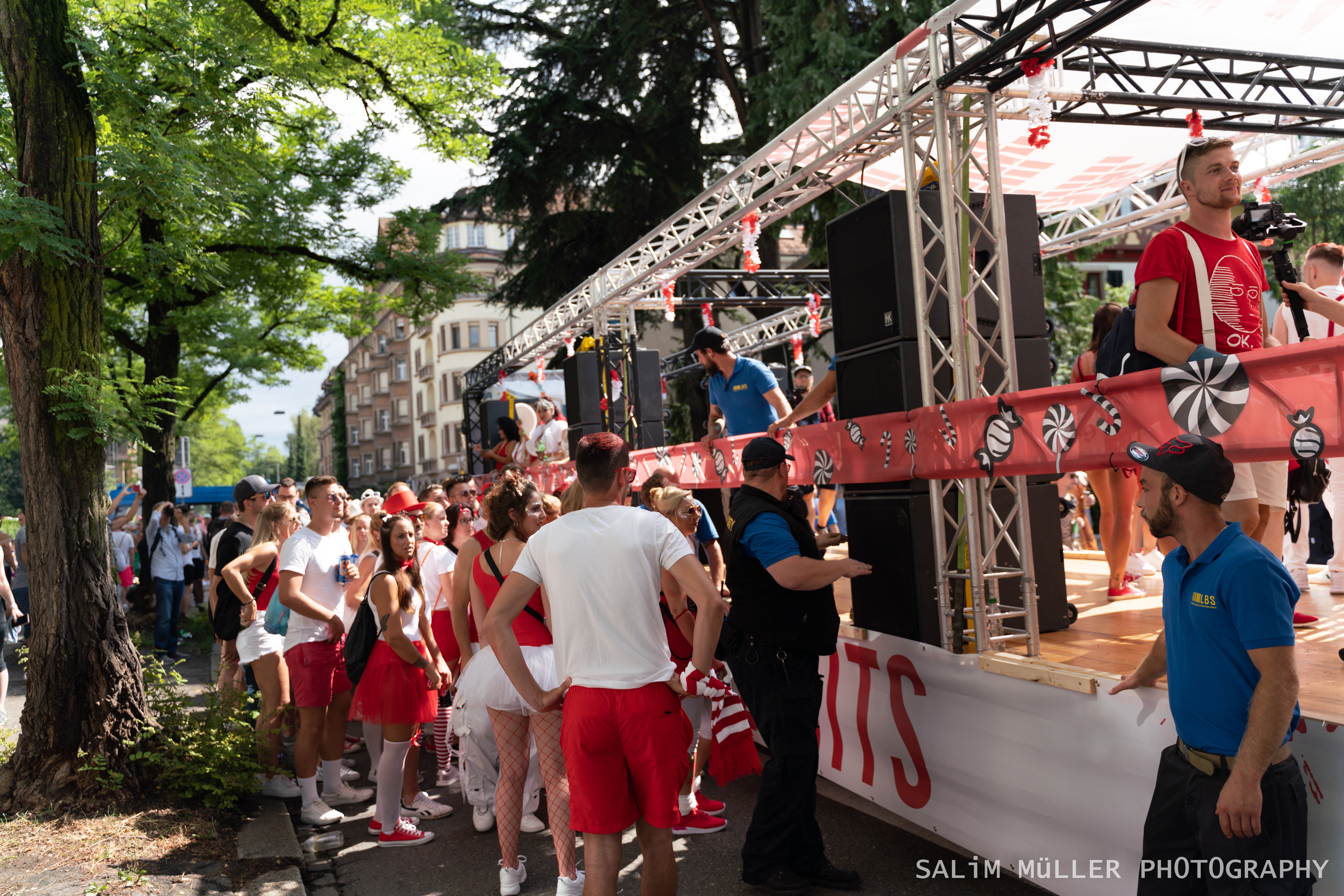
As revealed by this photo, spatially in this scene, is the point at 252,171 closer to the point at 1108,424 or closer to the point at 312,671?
the point at 312,671

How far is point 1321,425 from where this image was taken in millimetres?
2998

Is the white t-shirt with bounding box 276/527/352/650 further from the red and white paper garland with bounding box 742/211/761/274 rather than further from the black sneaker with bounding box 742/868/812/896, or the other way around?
the red and white paper garland with bounding box 742/211/761/274

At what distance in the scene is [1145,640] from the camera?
4.60 metres

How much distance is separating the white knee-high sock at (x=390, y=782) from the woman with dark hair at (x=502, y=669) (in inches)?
31.1

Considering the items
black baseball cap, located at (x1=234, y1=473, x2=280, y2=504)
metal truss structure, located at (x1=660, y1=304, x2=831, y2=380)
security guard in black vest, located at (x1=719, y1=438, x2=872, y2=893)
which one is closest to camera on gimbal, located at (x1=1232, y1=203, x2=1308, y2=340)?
security guard in black vest, located at (x1=719, y1=438, x2=872, y2=893)

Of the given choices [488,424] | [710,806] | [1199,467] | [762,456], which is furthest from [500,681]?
[488,424]

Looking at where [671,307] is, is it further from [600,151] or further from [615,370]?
[600,151]

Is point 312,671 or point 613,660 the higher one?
point 613,660

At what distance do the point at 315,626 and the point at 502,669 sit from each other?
1.87 meters

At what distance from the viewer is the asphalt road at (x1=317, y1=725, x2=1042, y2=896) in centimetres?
426

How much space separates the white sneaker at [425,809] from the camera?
18.3ft

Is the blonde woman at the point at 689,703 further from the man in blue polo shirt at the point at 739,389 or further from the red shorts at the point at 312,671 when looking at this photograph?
the man in blue polo shirt at the point at 739,389

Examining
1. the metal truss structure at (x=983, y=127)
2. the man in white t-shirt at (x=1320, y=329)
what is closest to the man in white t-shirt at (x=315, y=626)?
the metal truss structure at (x=983, y=127)

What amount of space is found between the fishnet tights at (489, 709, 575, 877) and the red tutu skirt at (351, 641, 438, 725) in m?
0.53
